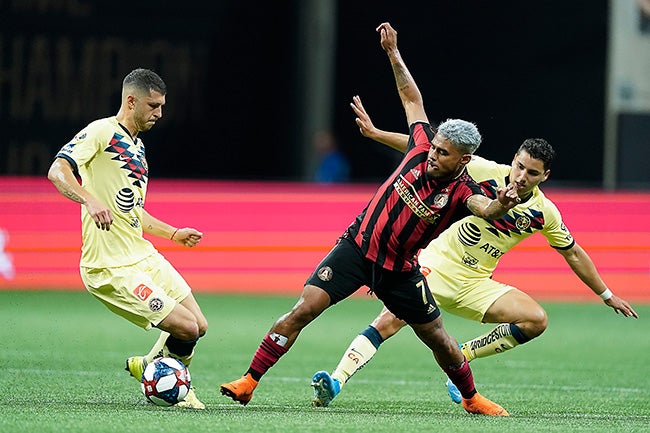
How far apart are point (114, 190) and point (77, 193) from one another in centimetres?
54

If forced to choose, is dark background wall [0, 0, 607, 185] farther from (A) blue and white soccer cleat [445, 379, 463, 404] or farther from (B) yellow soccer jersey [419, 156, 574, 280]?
A: (A) blue and white soccer cleat [445, 379, 463, 404]

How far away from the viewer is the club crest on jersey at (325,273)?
7953 millimetres

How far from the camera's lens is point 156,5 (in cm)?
1736

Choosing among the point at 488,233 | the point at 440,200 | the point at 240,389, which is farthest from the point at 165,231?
the point at 488,233

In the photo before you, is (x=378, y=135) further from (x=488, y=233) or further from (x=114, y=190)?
(x=114, y=190)

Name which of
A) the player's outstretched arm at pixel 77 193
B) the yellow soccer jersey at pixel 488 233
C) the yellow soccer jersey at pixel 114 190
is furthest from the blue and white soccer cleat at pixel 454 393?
the player's outstretched arm at pixel 77 193

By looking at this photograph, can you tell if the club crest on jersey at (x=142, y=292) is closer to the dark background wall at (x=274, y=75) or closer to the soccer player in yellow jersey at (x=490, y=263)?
the soccer player in yellow jersey at (x=490, y=263)

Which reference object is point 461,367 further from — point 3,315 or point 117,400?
point 3,315

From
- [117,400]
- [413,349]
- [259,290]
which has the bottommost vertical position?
[259,290]

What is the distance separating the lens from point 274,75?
59.4ft

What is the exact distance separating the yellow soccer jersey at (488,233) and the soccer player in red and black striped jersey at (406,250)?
827mm

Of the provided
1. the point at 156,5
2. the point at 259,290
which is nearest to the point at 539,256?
the point at 259,290

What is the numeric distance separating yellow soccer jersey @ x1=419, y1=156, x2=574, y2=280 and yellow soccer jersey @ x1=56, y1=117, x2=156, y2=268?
2180 mm

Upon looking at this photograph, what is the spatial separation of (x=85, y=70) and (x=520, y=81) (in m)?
6.11
